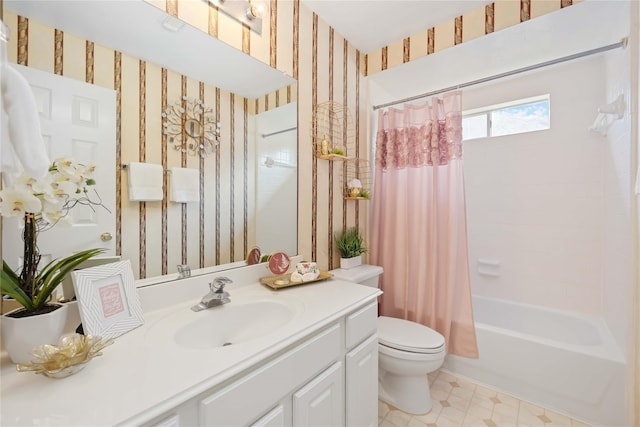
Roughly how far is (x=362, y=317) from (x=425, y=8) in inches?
71.3

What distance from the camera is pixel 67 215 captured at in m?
0.89

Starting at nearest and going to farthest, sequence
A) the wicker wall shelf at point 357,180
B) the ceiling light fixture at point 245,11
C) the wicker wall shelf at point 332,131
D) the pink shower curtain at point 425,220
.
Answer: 1. the ceiling light fixture at point 245,11
2. the wicker wall shelf at point 332,131
3. the pink shower curtain at point 425,220
4. the wicker wall shelf at point 357,180

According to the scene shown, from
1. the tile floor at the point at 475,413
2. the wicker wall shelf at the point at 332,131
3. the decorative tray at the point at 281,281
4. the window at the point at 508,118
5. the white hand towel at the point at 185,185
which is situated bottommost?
the tile floor at the point at 475,413

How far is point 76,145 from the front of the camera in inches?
35.7

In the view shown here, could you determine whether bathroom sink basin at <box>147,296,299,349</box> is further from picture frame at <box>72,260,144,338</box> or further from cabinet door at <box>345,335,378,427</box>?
cabinet door at <box>345,335,378,427</box>

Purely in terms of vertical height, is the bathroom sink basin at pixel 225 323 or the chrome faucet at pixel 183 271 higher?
the chrome faucet at pixel 183 271

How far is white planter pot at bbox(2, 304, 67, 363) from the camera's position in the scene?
69cm

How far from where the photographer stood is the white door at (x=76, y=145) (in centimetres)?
84

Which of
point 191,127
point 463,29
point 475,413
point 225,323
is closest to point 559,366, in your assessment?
point 475,413

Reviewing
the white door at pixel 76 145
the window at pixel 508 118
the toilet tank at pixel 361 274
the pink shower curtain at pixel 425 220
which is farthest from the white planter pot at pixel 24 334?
the window at pixel 508 118

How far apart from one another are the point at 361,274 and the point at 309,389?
971mm

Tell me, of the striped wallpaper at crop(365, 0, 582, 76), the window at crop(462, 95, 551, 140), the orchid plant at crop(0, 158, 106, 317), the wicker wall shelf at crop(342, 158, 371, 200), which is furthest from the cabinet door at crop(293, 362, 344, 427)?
the window at crop(462, 95, 551, 140)

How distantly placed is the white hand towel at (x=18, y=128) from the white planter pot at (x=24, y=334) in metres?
0.37

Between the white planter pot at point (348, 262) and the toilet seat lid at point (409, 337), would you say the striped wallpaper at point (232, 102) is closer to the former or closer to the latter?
the white planter pot at point (348, 262)
